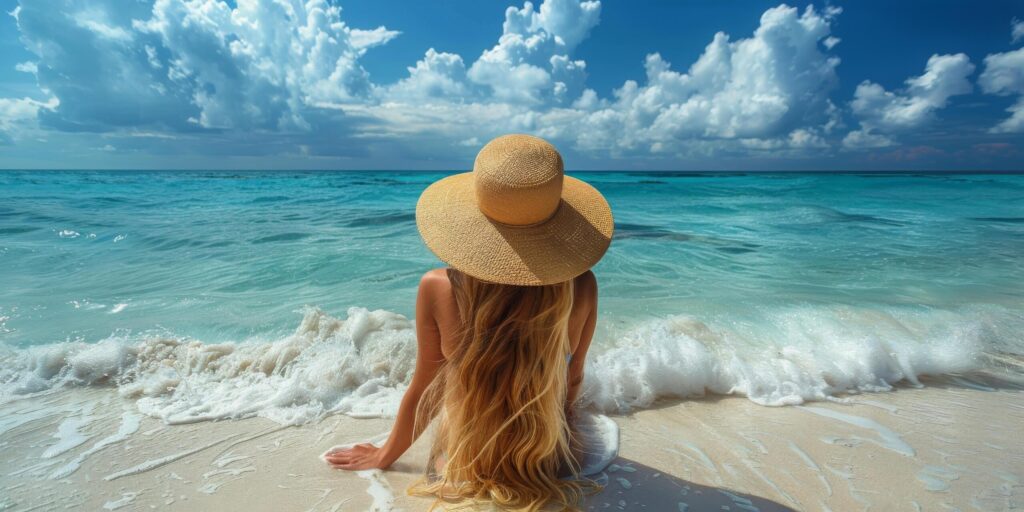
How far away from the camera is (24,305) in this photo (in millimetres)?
4840

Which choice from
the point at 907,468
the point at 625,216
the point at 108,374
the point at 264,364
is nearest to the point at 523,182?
the point at 907,468

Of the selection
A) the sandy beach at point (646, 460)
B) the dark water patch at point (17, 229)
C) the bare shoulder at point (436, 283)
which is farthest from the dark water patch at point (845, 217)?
the dark water patch at point (17, 229)

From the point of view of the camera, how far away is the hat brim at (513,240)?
1.35m

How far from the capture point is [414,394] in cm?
187

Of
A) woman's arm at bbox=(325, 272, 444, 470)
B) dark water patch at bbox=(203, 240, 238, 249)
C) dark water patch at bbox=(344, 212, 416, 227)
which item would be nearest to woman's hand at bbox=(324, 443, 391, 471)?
woman's arm at bbox=(325, 272, 444, 470)

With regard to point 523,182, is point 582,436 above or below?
below

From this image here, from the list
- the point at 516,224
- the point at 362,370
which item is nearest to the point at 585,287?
the point at 516,224

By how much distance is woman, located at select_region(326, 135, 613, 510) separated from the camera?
137 centimetres

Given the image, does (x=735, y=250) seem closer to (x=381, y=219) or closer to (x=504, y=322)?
(x=504, y=322)

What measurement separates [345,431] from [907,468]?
2.74m

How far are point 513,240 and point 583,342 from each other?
0.77 meters

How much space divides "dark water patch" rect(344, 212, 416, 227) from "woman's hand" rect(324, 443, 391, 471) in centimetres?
1020

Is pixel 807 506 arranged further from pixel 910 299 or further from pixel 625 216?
pixel 625 216

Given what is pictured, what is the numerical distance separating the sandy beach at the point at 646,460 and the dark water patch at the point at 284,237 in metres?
6.52
